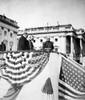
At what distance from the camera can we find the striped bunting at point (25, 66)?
354 centimetres

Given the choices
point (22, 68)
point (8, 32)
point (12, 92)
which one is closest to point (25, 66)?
point (22, 68)

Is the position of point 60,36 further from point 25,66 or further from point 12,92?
point 12,92

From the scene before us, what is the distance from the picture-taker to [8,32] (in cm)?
2588

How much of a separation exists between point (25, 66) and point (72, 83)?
109 centimetres

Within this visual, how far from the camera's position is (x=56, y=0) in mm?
5508

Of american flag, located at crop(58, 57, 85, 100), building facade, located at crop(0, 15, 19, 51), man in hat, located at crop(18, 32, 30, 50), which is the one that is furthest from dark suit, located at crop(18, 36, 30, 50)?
building facade, located at crop(0, 15, 19, 51)

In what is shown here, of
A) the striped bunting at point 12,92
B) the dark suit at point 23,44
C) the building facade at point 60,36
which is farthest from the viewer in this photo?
the building facade at point 60,36

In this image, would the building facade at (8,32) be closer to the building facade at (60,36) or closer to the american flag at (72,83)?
the building facade at (60,36)

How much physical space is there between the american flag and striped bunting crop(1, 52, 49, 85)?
0.52m

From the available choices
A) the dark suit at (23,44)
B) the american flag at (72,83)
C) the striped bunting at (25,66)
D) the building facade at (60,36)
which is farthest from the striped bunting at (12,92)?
the building facade at (60,36)

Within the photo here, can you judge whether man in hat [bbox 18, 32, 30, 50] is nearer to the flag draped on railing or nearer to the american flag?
the flag draped on railing

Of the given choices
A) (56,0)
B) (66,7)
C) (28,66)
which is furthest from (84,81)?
(56,0)

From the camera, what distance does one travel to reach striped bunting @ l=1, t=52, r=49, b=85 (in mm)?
3535

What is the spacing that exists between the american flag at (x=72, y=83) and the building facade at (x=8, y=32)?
21361 mm
